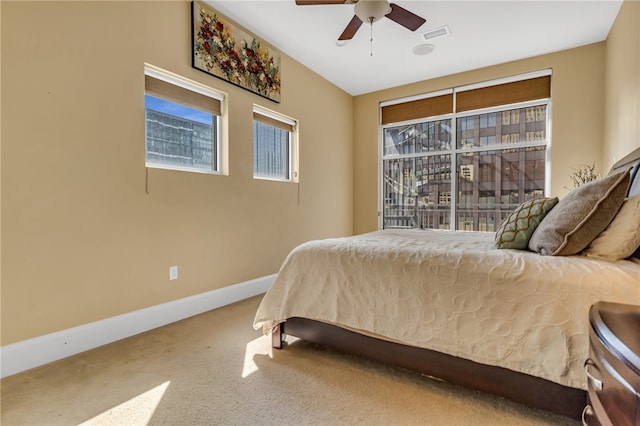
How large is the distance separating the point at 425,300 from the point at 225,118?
2.49 metres

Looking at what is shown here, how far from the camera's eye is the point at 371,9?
7.18 ft

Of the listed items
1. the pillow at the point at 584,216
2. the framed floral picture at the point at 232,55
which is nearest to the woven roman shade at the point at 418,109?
the framed floral picture at the point at 232,55

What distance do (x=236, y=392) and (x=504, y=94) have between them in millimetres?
4486

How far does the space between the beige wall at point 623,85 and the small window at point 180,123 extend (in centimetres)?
359

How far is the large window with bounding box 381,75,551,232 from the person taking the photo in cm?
383

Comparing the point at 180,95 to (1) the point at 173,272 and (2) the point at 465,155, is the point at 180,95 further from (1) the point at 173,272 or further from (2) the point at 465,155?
(2) the point at 465,155

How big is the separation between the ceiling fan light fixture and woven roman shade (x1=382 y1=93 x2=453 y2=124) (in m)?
2.45

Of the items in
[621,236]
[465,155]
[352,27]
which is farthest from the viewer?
[465,155]

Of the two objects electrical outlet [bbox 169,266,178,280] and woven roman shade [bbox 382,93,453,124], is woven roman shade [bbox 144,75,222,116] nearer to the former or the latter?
electrical outlet [bbox 169,266,178,280]

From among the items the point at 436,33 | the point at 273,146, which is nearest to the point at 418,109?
the point at 436,33

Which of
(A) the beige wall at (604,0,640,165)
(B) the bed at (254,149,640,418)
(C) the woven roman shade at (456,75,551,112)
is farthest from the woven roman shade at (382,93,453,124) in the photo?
(B) the bed at (254,149,640,418)

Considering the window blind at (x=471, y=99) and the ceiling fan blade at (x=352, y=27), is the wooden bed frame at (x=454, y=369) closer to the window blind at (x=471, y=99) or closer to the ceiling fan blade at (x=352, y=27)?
the ceiling fan blade at (x=352, y=27)

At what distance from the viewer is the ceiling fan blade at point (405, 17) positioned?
7.51 ft

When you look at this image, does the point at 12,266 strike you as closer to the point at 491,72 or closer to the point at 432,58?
the point at 432,58
